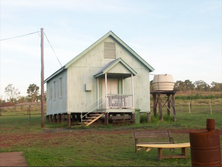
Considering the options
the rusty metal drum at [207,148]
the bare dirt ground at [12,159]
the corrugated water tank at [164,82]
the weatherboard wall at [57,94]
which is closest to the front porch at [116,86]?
the corrugated water tank at [164,82]

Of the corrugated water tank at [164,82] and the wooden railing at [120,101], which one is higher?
the corrugated water tank at [164,82]

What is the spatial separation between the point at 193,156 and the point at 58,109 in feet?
64.2

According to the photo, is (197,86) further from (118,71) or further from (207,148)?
(207,148)

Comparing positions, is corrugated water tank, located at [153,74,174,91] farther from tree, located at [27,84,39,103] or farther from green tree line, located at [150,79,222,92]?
tree, located at [27,84,39,103]

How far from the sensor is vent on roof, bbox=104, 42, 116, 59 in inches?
947

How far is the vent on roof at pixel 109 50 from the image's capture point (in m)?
24.1

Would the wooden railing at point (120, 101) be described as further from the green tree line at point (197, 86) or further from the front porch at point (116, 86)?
the green tree line at point (197, 86)

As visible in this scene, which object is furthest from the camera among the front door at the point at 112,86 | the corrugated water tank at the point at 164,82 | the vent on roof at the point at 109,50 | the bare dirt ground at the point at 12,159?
the corrugated water tank at the point at 164,82

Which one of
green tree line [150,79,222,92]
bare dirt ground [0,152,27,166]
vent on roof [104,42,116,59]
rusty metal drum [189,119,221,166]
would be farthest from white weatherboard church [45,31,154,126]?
green tree line [150,79,222,92]

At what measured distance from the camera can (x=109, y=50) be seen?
79.4 ft

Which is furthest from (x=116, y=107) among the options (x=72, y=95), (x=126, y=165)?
(x=126, y=165)

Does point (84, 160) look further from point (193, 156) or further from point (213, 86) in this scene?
point (213, 86)

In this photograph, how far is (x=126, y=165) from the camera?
30.0ft

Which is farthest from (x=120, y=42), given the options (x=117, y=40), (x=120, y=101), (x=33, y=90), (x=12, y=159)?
(x=33, y=90)
